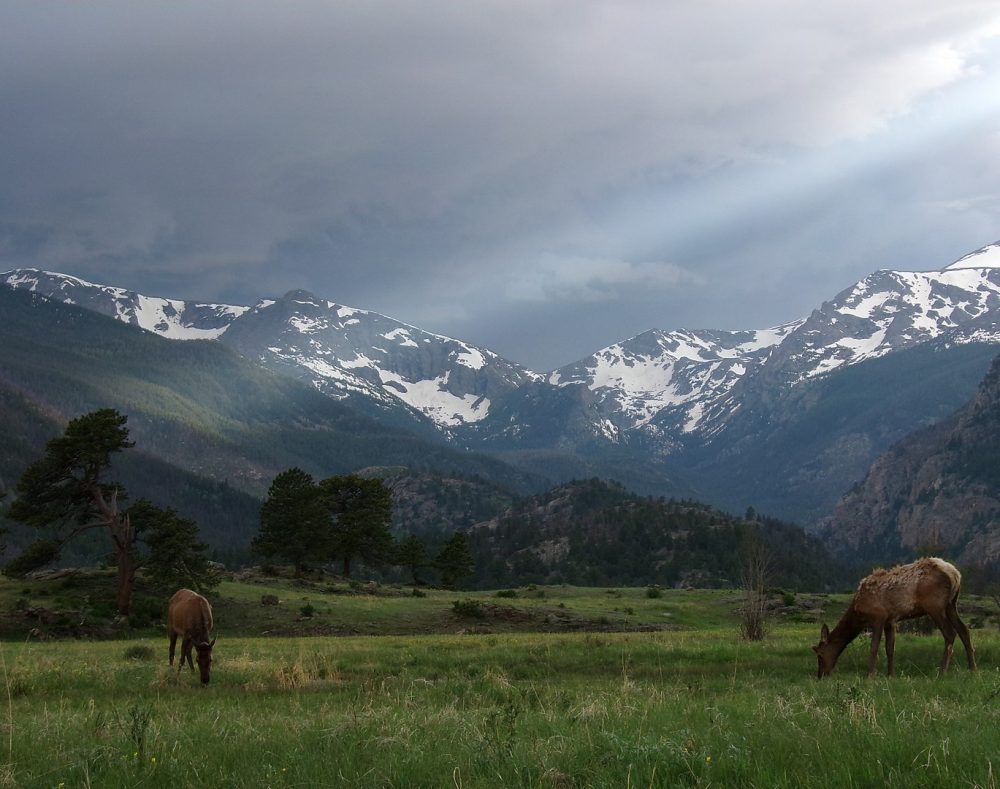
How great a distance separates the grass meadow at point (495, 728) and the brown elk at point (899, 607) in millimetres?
784

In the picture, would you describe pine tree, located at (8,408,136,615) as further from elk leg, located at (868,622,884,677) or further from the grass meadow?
elk leg, located at (868,622,884,677)

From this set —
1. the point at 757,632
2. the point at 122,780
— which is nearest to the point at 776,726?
the point at 122,780

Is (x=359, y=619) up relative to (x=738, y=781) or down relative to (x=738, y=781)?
down

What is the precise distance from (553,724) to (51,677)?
45.0 ft

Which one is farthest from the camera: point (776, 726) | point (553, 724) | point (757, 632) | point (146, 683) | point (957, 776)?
point (757, 632)

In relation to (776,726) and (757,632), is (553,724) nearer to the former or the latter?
(776,726)

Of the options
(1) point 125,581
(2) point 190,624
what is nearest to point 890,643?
(2) point 190,624

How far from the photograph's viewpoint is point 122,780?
23.0 ft

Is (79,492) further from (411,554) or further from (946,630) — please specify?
(411,554)

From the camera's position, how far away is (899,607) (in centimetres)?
1753

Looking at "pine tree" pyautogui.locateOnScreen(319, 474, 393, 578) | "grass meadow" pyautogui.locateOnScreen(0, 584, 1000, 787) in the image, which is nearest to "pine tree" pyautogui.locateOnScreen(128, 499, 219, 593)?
"pine tree" pyautogui.locateOnScreen(319, 474, 393, 578)

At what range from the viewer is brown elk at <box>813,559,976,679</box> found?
1714 cm

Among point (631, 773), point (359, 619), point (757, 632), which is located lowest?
point (359, 619)

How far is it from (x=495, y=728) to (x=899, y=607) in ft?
42.9
